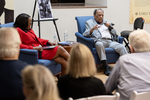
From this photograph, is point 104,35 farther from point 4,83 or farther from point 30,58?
point 4,83

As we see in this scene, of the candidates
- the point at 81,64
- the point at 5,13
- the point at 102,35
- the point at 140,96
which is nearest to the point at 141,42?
the point at 140,96

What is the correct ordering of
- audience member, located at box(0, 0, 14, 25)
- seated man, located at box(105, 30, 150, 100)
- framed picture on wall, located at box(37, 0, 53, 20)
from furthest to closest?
framed picture on wall, located at box(37, 0, 53, 20)
audience member, located at box(0, 0, 14, 25)
seated man, located at box(105, 30, 150, 100)

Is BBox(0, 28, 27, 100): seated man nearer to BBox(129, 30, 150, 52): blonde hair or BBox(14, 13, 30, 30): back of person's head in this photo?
BBox(129, 30, 150, 52): blonde hair

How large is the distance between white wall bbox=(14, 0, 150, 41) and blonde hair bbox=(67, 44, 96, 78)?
14.7 feet

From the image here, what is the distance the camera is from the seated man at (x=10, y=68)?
70.8 inches

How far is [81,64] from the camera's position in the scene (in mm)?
1850

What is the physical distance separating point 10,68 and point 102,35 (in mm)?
3446


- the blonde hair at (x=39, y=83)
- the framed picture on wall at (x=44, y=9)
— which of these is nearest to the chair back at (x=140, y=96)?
the blonde hair at (x=39, y=83)

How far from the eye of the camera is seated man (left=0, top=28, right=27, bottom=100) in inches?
70.8

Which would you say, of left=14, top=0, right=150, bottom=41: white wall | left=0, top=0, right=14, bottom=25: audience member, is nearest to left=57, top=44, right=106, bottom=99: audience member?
left=0, top=0, right=14, bottom=25: audience member

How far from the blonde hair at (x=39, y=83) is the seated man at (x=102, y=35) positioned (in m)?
3.57

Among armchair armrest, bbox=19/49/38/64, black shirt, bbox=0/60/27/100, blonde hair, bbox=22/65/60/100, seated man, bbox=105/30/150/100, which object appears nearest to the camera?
blonde hair, bbox=22/65/60/100

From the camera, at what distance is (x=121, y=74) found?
2.17 metres

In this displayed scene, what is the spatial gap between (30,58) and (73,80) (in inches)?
77.6
